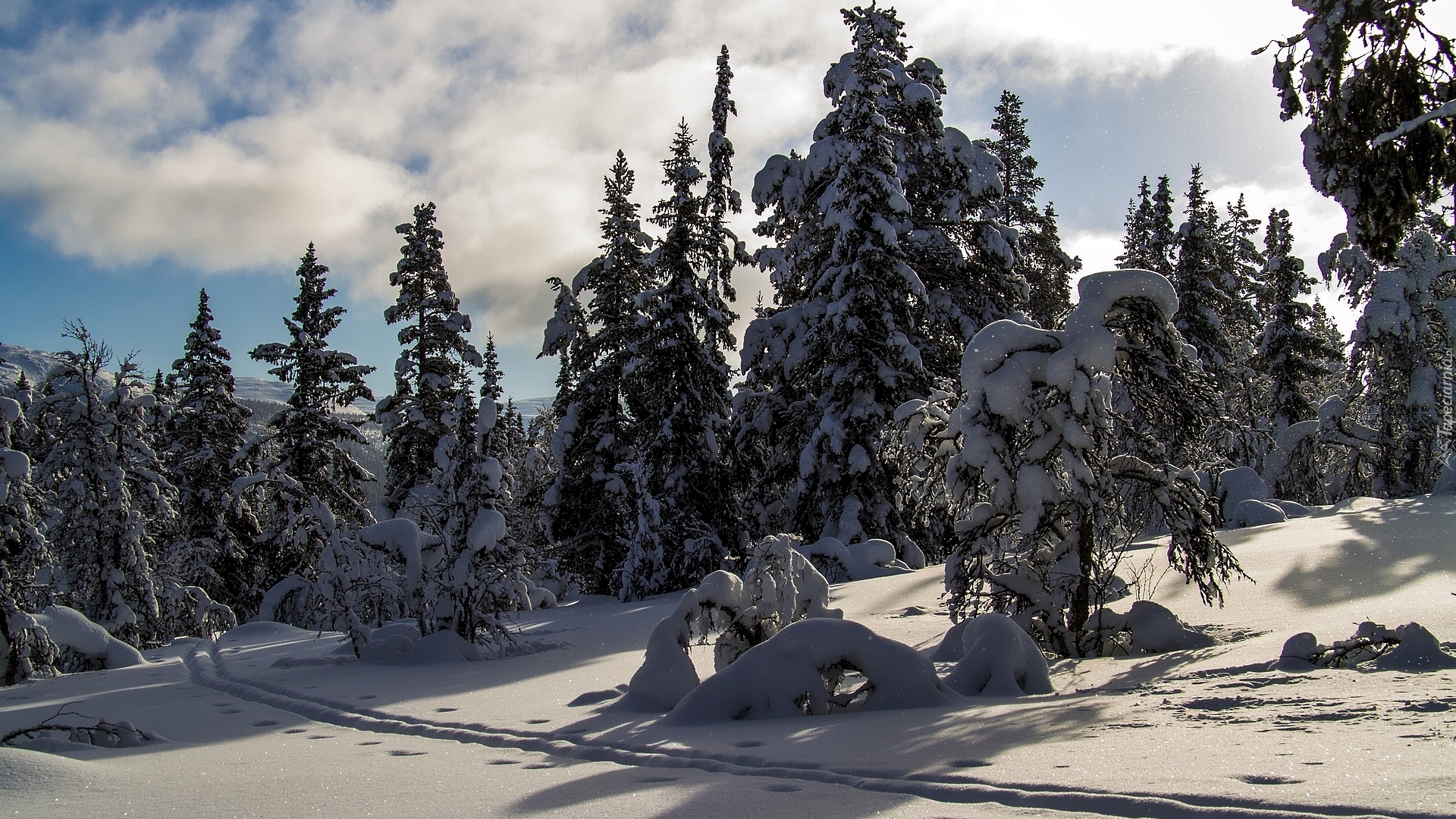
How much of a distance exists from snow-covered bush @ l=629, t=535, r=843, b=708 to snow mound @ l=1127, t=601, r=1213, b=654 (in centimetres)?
294

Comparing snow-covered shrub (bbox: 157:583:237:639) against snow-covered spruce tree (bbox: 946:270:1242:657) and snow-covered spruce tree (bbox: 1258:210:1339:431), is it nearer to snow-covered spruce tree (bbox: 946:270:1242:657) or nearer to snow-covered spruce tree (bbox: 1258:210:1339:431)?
snow-covered spruce tree (bbox: 946:270:1242:657)

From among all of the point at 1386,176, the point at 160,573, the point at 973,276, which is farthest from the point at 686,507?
the point at 160,573

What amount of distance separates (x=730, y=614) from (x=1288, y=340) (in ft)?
97.9

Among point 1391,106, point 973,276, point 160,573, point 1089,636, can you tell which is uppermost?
point 973,276

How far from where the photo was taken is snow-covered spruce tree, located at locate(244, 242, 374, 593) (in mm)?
24562

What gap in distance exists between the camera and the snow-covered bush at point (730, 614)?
712 centimetres

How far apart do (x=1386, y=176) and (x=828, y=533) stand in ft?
45.4

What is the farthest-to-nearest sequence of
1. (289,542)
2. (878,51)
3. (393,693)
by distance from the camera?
(289,542)
(878,51)
(393,693)

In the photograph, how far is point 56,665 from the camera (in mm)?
→ 13664

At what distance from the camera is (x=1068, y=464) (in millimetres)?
7766

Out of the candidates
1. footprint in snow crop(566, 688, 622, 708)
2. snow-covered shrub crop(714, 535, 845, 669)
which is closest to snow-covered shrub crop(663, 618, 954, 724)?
snow-covered shrub crop(714, 535, 845, 669)

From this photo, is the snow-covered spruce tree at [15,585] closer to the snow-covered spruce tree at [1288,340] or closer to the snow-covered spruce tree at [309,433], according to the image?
the snow-covered spruce tree at [309,433]

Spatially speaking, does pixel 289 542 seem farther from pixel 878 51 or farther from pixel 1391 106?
pixel 1391 106

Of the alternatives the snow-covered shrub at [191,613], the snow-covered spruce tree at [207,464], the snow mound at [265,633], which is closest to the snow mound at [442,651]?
the snow mound at [265,633]
